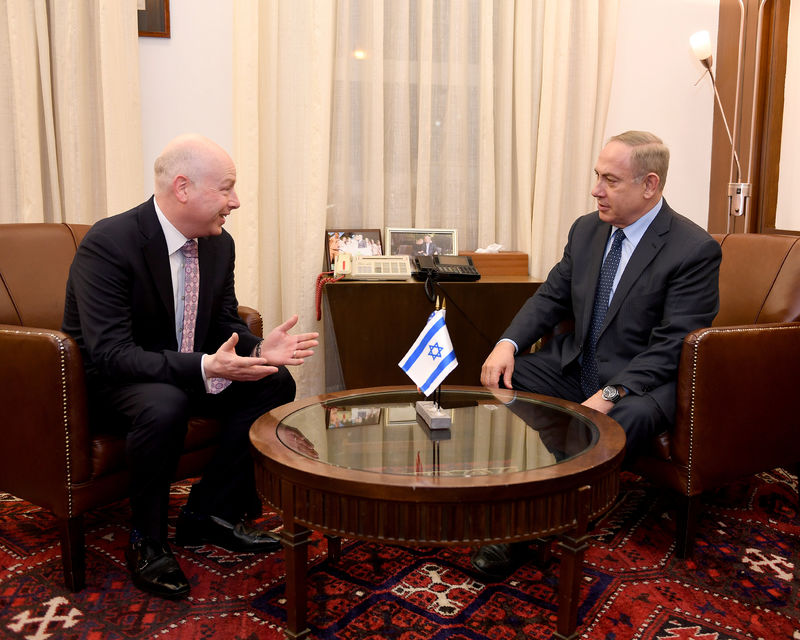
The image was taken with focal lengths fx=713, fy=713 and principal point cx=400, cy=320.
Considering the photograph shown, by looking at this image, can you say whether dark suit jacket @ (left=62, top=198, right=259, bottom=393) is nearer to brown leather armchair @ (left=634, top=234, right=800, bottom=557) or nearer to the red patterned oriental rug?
the red patterned oriental rug

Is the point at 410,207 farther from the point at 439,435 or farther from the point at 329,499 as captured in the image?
the point at 329,499

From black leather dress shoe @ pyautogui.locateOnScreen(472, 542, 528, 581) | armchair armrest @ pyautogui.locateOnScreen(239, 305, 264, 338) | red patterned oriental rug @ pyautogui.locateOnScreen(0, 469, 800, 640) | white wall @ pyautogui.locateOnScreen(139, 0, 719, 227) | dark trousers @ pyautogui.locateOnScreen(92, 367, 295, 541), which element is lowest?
red patterned oriental rug @ pyautogui.locateOnScreen(0, 469, 800, 640)

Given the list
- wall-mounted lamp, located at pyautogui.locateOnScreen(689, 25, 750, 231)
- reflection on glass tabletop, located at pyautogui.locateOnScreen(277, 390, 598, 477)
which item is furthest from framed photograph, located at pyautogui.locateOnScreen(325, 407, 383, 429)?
Result: wall-mounted lamp, located at pyautogui.locateOnScreen(689, 25, 750, 231)

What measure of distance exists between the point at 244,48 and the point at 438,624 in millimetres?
2867

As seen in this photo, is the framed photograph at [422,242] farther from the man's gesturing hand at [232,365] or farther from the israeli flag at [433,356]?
the israeli flag at [433,356]

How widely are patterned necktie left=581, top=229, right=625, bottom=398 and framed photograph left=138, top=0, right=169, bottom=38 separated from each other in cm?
250

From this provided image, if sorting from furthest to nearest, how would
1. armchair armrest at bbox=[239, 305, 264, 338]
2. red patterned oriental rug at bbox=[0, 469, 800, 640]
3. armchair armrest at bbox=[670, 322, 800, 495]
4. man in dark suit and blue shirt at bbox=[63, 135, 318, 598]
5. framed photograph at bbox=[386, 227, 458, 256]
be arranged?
framed photograph at bbox=[386, 227, 458, 256] < armchair armrest at bbox=[239, 305, 264, 338] < armchair armrest at bbox=[670, 322, 800, 495] < man in dark suit and blue shirt at bbox=[63, 135, 318, 598] < red patterned oriental rug at bbox=[0, 469, 800, 640]

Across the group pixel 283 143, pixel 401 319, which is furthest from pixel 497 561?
pixel 283 143

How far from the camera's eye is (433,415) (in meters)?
2.03

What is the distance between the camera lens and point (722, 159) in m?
4.05

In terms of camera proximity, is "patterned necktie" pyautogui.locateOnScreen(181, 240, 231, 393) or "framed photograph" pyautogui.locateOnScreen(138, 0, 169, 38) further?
"framed photograph" pyautogui.locateOnScreen(138, 0, 169, 38)

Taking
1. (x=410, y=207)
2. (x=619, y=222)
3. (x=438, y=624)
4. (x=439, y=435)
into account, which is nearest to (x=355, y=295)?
(x=410, y=207)

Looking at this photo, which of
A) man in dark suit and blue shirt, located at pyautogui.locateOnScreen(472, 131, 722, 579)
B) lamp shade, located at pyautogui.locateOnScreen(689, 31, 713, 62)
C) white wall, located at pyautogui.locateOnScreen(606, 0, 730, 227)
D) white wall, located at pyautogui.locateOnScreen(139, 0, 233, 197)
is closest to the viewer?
man in dark suit and blue shirt, located at pyautogui.locateOnScreen(472, 131, 722, 579)

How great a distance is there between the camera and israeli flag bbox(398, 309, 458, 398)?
1.95 meters
